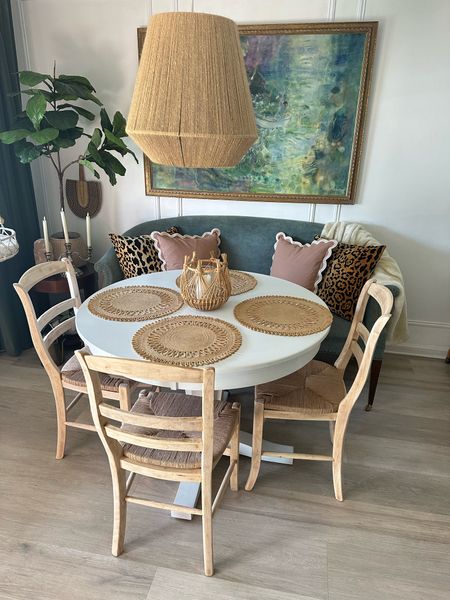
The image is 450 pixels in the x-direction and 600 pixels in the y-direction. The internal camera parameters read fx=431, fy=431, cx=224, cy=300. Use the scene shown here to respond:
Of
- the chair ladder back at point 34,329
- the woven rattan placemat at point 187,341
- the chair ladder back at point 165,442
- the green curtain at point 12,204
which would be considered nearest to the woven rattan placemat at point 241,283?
the woven rattan placemat at point 187,341

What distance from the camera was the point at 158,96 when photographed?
4.24ft

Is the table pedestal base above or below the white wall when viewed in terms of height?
below

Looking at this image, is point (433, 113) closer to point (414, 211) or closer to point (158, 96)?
point (414, 211)

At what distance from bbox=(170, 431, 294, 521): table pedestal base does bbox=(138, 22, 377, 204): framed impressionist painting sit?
5.56ft

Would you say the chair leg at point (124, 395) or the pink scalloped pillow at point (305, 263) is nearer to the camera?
the chair leg at point (124, 395)

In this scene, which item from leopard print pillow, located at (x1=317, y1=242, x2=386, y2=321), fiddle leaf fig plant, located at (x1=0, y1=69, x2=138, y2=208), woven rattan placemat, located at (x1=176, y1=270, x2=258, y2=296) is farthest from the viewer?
leopard print pillow, located at (x1=317, y1=242, x2=386, y2=321)

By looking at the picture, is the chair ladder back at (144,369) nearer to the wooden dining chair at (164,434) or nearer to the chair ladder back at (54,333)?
the wooden dining chair at (164,434)

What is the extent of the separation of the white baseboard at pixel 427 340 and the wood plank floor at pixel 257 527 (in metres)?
0.85

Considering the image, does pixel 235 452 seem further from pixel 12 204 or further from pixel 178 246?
pixel 12 204

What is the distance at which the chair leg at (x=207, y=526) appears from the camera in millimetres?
1476

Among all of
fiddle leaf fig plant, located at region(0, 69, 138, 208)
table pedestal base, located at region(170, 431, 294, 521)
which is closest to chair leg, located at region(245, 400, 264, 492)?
table pedestal base, located at region(170, 431, 294, 521)

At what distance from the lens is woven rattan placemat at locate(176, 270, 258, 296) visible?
6.91 ft

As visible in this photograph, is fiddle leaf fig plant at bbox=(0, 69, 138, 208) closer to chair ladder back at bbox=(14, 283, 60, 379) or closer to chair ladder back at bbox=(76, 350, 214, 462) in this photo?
chair ladder back at bbox=(14, 283, 60, 379)

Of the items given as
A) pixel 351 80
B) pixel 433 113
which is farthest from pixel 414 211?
pixel 351 80
